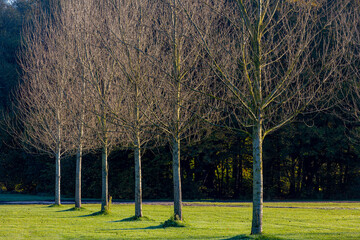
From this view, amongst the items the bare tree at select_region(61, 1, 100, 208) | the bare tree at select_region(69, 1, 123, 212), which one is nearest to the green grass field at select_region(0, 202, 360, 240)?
the bare tree at select_region(69, 1, 123, 212)

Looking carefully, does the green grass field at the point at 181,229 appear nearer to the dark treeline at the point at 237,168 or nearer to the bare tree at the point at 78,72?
the bare tree at the point at 78,72

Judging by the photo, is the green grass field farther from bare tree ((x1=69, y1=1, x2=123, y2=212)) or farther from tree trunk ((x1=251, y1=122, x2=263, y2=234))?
bare tree ((x1=69, y1=1, x2=123, y2=212))

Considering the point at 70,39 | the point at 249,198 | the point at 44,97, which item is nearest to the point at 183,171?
the point at 249,198

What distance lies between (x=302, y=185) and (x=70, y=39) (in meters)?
23.8

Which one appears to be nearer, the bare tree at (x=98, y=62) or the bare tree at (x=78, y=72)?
the bare tree at (x=98, y=62)

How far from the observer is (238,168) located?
3778 centimetres

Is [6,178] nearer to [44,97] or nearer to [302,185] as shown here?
[44,97]

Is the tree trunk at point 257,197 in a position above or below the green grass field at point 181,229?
above

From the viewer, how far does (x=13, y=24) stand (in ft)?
166

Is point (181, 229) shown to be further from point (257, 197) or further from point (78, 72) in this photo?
point (78, 72)

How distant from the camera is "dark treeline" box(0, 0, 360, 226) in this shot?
33.6 m

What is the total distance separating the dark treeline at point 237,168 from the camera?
33.6 metres

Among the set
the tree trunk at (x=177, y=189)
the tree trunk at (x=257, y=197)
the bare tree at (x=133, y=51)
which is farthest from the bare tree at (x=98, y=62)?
the tree trunk at (x=257, y=197)

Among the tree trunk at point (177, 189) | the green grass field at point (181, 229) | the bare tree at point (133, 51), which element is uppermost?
the bare tree at point (133, 51)
